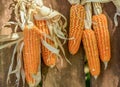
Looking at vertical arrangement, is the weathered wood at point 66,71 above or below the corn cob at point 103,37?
below

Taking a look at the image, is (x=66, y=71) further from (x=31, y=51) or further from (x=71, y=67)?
(x=31, y=51)

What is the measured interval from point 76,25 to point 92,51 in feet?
0.46

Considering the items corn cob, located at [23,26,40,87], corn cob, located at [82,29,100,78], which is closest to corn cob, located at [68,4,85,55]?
corn cob, located at [82,29,100,78]

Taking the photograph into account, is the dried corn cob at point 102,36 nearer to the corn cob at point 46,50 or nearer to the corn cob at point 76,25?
the corn cob at point 76,25

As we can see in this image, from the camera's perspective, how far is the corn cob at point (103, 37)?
1.58 metres

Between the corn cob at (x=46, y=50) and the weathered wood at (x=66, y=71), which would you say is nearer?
the corn cob at (x=46, y=50)

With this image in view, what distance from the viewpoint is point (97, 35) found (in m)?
1.60

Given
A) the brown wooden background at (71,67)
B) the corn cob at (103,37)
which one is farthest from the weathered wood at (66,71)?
the corn cob at (103,37)

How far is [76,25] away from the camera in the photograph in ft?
5.17

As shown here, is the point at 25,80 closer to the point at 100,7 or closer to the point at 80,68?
the point at 80,68

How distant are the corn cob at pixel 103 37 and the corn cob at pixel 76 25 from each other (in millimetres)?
75

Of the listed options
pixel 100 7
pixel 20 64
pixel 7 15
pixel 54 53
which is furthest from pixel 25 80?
pixel 100 7

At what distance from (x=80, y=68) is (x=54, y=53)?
194 mm

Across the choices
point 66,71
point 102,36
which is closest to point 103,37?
point 102,36
